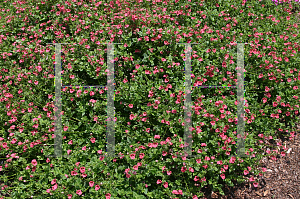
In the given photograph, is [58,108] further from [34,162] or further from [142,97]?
[142,97]

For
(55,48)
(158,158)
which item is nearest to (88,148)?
(158,158)

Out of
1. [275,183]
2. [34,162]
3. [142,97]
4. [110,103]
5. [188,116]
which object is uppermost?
[142,97]

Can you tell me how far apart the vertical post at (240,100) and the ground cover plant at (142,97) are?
88 mm

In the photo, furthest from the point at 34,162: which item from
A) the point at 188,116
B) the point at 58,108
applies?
the point at 188,116

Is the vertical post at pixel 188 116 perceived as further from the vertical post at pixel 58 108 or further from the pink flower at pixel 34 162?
the pink flower at pixel 34 162

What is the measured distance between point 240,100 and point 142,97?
172 cm

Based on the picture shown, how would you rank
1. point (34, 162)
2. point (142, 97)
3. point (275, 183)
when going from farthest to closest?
point (142, 97), point (275, 183), point (34, 162)

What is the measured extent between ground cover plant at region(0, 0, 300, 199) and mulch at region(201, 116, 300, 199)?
0.16m

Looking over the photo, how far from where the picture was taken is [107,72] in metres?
4.12

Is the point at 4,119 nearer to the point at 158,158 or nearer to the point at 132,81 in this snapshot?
the point at 132,81

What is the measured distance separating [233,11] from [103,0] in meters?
3.08

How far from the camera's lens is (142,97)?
400cm

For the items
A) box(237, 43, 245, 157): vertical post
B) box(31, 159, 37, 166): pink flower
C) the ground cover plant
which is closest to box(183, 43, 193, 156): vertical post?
the ground cover plant

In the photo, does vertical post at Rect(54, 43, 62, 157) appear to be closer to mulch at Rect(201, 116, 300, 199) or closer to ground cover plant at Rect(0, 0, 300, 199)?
ground cover plant at Rect(0, 0, 300, 199)
